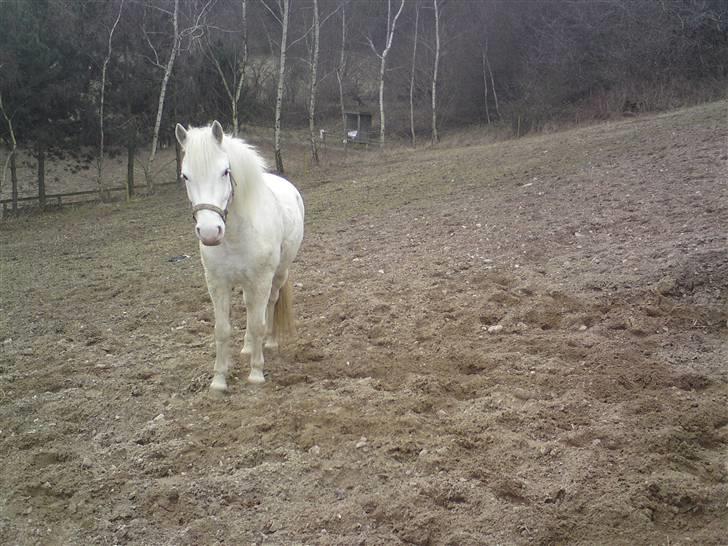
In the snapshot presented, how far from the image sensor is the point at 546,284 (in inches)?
233

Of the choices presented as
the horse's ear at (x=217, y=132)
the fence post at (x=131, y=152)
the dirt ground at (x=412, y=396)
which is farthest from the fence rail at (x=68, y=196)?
the horse's ear at (x=217, y=132)

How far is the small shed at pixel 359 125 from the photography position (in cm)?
3566

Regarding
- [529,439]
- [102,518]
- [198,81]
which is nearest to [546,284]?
[529,439]

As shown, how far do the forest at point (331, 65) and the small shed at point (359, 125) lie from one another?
0.71 metres

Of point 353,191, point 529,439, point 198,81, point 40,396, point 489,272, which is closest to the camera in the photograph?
point 529,439

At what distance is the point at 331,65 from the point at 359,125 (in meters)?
5.27

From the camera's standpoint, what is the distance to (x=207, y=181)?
149 inches

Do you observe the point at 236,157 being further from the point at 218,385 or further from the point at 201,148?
the point at 218,385

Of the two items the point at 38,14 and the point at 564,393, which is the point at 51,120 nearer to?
the point at 38,14

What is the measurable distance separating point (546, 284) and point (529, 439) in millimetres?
2766

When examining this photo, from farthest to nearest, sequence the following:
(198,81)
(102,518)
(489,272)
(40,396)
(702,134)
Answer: (198,81), (702,134), (489,272), (40,396), (102,518)

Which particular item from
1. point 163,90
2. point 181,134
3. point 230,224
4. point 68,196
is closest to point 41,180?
point 68,196

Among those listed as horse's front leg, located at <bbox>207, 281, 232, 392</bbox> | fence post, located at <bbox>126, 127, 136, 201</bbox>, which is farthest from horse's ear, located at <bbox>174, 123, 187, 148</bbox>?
fence post, located at <bbox>126, 127, 136, 201</bbox>

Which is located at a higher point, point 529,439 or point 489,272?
point 489,272
